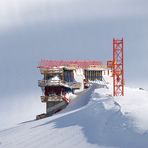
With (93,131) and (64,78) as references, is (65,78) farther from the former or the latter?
(93,131)

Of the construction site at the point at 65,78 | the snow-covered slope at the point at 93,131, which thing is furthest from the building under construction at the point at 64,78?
the snow-covered slope at the point at 93,131

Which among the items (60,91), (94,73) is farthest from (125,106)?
(94,73)

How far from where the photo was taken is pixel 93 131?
30703 millimetres

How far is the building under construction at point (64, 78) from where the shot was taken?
85.2 metres

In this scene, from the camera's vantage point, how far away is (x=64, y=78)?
3489 inches

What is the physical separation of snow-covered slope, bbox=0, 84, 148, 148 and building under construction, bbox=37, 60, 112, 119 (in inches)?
1713

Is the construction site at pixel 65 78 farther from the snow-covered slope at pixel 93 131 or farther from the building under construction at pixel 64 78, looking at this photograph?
the snow-covered slope at pixel 93 131

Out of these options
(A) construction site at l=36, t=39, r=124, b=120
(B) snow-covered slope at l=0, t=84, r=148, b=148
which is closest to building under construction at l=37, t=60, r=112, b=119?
(A) construction site at l=36, t=39, r=124, b=120

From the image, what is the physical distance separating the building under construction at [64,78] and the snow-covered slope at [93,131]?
143 feet

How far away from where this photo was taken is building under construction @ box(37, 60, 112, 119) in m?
85.2

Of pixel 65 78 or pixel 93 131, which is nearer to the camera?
pixel 93 131

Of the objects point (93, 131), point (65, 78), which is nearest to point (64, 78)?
point (65, 78)

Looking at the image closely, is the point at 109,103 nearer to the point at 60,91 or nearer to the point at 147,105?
the point at 147,105

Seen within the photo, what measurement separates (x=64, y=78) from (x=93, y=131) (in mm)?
58042
